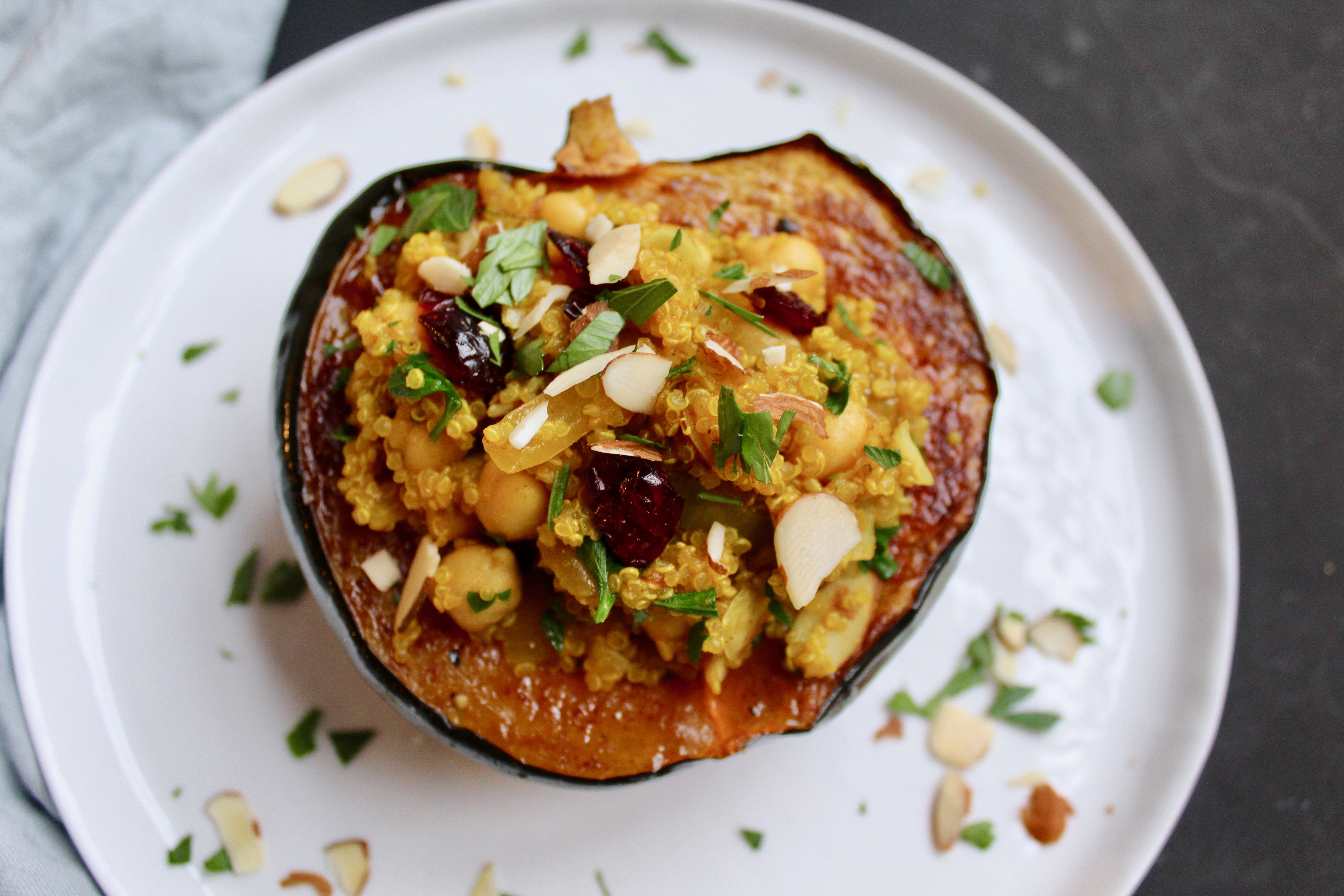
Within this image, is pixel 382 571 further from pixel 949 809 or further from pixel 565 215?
pixel 949 809

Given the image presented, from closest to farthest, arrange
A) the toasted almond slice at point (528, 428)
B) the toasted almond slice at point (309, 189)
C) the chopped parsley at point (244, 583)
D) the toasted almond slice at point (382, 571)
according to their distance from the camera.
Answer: the toasted almond slice at point (528, 428), the toasted almond slice at point (382, 571), the chopped parsley at point (244, 583), the toasted almond slice at point (309, 189)

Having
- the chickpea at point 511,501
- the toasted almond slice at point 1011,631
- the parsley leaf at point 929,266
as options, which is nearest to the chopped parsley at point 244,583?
the chickpea at point 511,501

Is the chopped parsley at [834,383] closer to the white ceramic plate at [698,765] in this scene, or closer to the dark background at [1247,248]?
the white ceramic plate at [698,765]

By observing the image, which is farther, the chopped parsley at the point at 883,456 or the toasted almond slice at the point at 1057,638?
the toasted almond slice at the point at 1057,638

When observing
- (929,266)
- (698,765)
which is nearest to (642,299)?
(929,266)

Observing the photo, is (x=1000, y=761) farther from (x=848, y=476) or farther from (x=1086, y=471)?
(x=848, y=476)

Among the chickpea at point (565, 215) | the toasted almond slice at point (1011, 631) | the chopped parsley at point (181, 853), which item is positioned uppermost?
the chickpea at point (565, 215)

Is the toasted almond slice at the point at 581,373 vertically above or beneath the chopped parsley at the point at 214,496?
above

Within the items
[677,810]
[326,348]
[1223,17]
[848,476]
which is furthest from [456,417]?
[1223,17]
